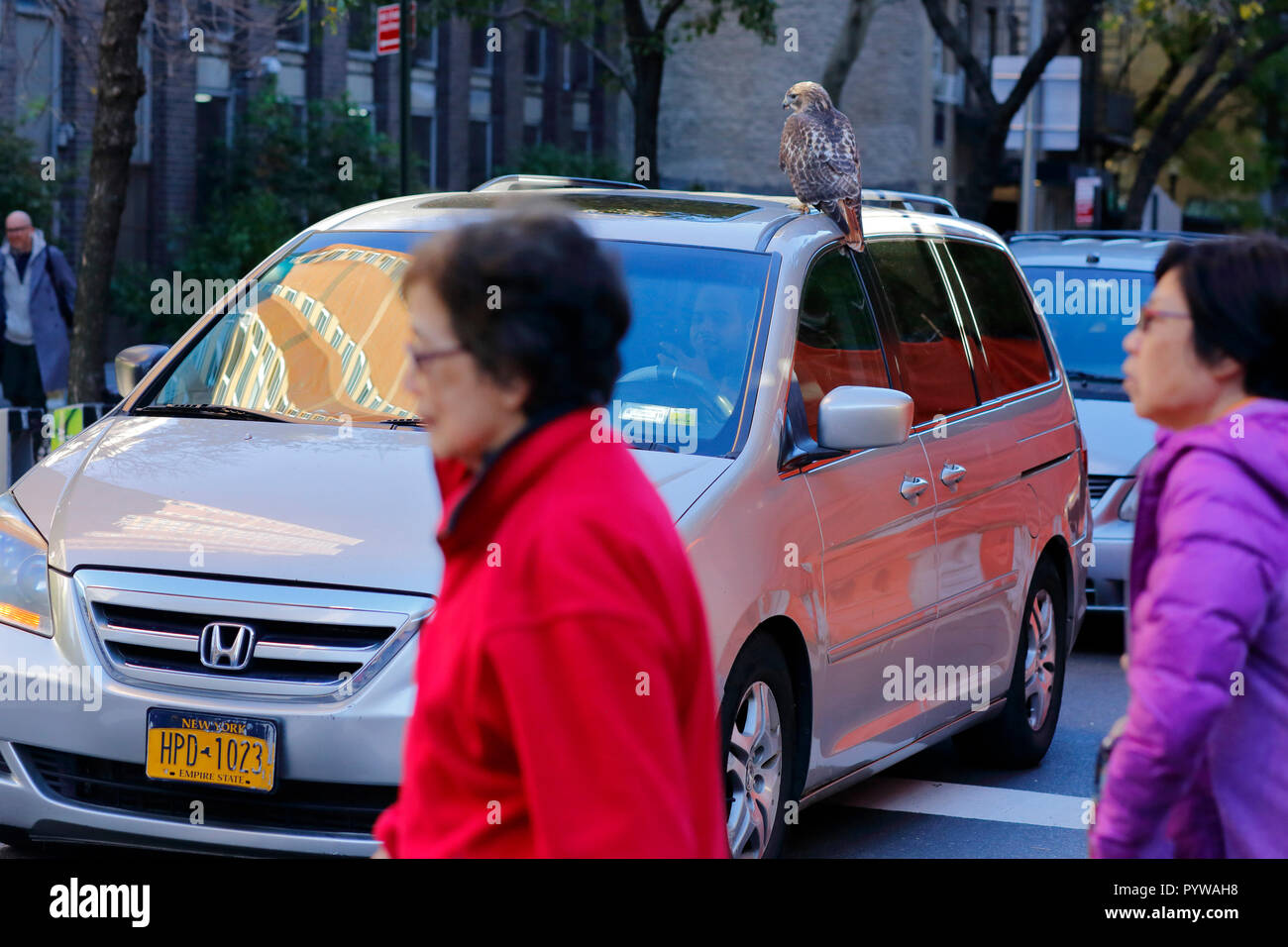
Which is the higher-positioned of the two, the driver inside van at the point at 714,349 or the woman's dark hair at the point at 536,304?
the woman's dark hair at the point at 536,304

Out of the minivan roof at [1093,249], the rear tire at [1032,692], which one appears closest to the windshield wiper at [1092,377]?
the minivan roof at [1093,249]

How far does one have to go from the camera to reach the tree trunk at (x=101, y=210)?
41.7 feet

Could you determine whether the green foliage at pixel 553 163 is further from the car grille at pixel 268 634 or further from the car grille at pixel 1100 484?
the car grille at pixel 268 634

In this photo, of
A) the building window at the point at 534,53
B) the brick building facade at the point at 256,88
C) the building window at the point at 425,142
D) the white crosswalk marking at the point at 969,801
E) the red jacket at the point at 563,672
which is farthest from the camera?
the building window at the point at 534,53

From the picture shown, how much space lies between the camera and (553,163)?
33.7 meters

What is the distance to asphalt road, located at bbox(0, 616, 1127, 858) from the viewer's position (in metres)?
6.11

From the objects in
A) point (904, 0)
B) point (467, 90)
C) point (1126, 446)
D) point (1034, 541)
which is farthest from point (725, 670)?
point (904, 0)

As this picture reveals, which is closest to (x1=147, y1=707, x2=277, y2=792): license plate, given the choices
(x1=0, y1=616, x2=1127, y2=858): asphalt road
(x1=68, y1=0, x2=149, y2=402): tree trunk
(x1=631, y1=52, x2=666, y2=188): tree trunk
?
(x1=0, y1=616, x2=1127, y2=858): asphalt road

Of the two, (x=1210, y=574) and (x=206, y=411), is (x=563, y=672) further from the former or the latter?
(x=206, y=411)

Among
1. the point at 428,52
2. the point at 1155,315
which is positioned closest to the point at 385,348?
the point at 1155,315

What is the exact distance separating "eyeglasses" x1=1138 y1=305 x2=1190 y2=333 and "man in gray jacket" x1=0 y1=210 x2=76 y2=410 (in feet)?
40.0

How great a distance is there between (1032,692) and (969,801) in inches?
26.5

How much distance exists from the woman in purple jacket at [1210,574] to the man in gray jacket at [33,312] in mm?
12276

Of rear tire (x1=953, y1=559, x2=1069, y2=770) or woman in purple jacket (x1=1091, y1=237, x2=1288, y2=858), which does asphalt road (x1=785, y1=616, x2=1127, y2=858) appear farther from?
woman in purple jacket (x1=1091, y1=237, x2=1288, y2=858)
